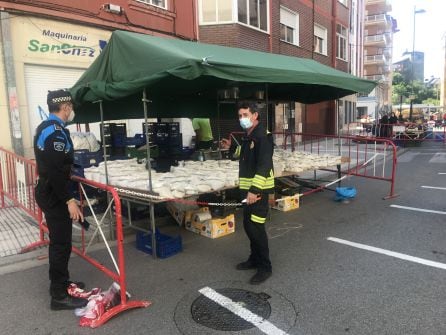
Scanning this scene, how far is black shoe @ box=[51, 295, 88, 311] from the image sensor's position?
11.7 ft

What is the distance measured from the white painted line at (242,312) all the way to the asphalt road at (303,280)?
0.02 metres

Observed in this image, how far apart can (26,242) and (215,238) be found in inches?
108

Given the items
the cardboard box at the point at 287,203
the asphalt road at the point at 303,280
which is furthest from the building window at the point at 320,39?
the asphalt road at the point at 303,280

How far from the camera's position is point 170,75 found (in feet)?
13.8

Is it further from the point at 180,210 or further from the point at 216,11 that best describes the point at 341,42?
the point at 180,210

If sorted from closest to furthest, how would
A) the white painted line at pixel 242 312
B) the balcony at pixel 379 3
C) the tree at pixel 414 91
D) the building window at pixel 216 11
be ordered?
the white painted line at pixel 242 312
the building window at pixel 216 11
the balcony at pixel 379 3
the tree at pixel 414 91

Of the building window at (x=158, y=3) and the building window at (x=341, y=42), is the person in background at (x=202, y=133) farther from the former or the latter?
the building window at (x=341, y=42)

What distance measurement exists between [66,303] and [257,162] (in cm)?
242

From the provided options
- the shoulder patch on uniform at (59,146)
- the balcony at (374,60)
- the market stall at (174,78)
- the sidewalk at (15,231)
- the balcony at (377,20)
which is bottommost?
the sidewalk at (15,231)

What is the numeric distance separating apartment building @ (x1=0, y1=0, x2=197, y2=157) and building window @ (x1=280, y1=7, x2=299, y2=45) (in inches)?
328

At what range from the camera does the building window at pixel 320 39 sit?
20.8m

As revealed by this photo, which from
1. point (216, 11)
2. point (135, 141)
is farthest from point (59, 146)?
point (216, 11)

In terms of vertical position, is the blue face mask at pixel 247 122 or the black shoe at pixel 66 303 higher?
the blue face mask at pixel 247 122

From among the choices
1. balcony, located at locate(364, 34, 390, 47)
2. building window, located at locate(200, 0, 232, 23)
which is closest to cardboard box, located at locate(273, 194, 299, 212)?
building window, located at locate(200, 0, 232, 23)
